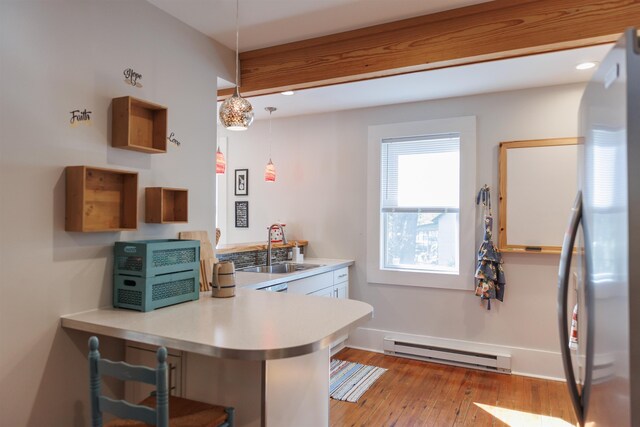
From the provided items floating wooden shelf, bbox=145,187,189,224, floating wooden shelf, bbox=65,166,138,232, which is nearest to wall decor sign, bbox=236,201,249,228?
floating wooden shelf, bbox=145,187,189,224

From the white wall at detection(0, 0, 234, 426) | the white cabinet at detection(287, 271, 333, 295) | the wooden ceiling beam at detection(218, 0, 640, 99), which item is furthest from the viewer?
the white cabinet at detection(287, 271, 333, 295)

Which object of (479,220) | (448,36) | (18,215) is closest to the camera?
(18,215)

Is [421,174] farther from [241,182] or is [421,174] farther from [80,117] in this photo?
[80,117]

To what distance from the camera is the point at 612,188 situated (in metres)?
0.82

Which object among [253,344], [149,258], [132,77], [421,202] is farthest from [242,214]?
[253,344]

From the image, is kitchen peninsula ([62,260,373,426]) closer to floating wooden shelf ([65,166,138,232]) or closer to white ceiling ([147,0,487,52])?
floating wooden shelf ([65,166,138,232])

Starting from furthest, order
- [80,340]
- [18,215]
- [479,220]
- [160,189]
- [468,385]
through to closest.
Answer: [479,220]
[468,385]
[160,189]
[80,340]
[18,215]

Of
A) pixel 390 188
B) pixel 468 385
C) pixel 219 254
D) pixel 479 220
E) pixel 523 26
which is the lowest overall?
pixel 468 385

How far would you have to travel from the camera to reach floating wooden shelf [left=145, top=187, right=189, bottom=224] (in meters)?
2.14

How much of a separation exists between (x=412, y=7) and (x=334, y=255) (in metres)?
2.59

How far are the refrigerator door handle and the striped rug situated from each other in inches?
79.7

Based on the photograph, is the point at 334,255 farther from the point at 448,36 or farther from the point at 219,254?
the point at 448,36

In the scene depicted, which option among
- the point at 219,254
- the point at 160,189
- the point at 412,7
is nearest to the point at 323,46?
the point at 412,7

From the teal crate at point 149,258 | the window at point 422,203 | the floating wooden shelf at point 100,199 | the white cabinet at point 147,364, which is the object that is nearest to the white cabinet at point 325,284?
the window at point 422,203
